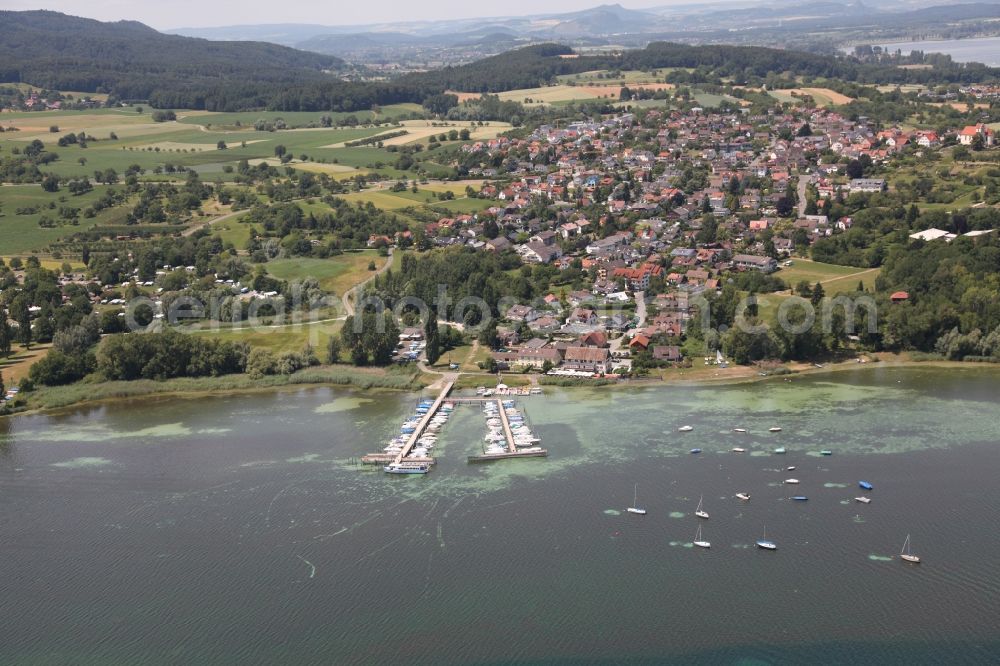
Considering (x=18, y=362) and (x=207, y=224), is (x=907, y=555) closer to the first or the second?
(x=18, y=362)

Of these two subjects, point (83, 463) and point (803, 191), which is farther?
point (803, 191)

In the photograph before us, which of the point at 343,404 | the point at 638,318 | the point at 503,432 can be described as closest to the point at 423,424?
the point at 503,432

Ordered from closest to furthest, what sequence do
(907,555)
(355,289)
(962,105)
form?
(907,555)
(355,289)
(962,105)

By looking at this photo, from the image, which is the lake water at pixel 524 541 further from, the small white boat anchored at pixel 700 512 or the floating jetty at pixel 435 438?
the floating jetty at pixel 435 438

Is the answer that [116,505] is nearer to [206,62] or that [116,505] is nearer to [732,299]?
[732,299]

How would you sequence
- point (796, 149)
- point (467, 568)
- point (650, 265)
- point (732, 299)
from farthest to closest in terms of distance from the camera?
point (796, 149), point (650, 265), point (732, 299), point (467, 568)

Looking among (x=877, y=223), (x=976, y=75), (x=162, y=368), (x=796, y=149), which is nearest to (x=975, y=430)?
(x=877, y=223)
